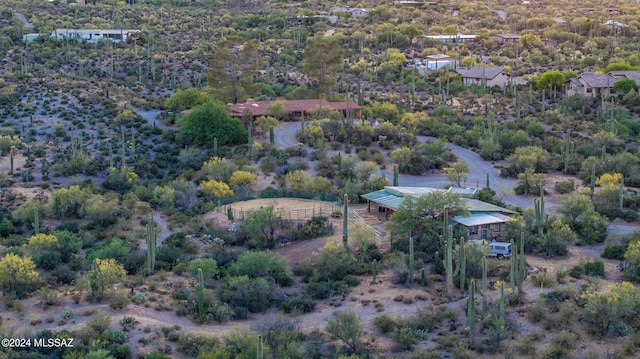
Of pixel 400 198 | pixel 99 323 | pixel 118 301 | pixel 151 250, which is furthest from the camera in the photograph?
pixel 400 198

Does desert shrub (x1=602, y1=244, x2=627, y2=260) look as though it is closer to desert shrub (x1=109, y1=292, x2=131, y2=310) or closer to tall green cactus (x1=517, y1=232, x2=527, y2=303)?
tall green cactus (x1=517, y1=232, x2=527, y2=303)

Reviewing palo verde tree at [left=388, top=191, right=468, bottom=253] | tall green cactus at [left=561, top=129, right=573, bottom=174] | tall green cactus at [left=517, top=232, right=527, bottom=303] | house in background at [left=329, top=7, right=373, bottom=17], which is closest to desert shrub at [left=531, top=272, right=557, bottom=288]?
tall green cactus at [left=517, top=232, right=527, bottom=303]

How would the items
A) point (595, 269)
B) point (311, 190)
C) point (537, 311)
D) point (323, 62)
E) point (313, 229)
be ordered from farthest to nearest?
point (323, 62) < point (311, 190) < point (313, 229) < point (595, 269) < point (537, 311)

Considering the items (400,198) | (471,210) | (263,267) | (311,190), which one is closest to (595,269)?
(471,210)

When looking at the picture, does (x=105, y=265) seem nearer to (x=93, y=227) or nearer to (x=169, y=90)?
(x=93, y=227)

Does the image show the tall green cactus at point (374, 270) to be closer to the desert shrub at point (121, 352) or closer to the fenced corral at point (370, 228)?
the fenced corral at point (370, 228)

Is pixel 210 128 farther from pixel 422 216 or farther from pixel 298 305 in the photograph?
pixel 298 305

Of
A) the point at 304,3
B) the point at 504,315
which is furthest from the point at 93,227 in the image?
the point at 304,3
